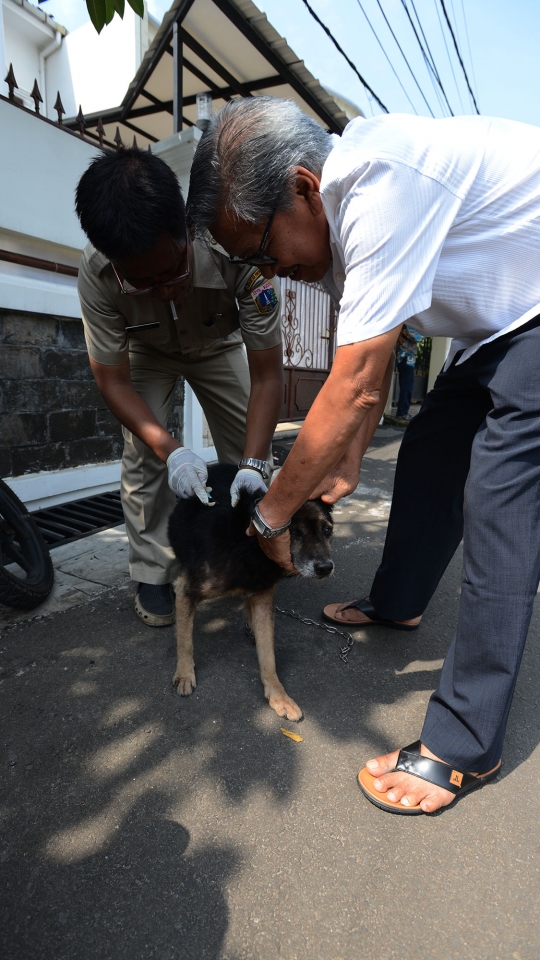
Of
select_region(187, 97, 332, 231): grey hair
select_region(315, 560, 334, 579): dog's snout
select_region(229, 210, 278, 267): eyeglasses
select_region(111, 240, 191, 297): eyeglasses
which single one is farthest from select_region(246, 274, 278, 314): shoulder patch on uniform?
select_region(315, 560, 334, 579): dog's snout

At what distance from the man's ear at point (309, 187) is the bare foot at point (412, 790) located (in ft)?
5.52

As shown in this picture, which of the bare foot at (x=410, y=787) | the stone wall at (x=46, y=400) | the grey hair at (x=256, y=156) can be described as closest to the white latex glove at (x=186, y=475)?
the grey hair at (x=256, y=156)

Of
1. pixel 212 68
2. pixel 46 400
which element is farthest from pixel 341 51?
pixel 46 400

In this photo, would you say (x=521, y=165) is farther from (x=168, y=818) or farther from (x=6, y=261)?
(x=6, y=261)

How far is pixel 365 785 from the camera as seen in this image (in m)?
1.65

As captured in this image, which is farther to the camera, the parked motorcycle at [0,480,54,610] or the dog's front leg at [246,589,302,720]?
the parked motorcycle at [0,480,54,610]

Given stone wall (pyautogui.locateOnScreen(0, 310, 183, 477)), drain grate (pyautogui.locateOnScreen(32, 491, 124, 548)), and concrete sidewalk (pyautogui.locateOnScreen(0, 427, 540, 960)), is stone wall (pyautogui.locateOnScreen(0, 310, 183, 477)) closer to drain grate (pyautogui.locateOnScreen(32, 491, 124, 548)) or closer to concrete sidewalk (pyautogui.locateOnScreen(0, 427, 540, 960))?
drain grate (pyautogui.locateOnScreen(32, 491, 124, 548))

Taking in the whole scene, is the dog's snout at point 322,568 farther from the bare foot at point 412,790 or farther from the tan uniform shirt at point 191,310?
the tan uniform shirt at point 191,310

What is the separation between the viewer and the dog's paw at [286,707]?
6.47 ft

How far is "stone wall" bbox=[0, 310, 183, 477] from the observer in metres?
3.81

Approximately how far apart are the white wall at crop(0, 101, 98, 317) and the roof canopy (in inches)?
22.7

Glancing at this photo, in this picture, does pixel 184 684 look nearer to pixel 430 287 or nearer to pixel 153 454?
pixel 153 454

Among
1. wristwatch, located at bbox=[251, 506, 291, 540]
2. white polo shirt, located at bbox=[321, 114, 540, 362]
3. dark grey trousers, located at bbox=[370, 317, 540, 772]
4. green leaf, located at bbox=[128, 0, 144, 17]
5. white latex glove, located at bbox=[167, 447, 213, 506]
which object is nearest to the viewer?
white polo shirt, located at bbox=[321, 114, 540, 362]

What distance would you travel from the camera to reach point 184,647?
216cm
